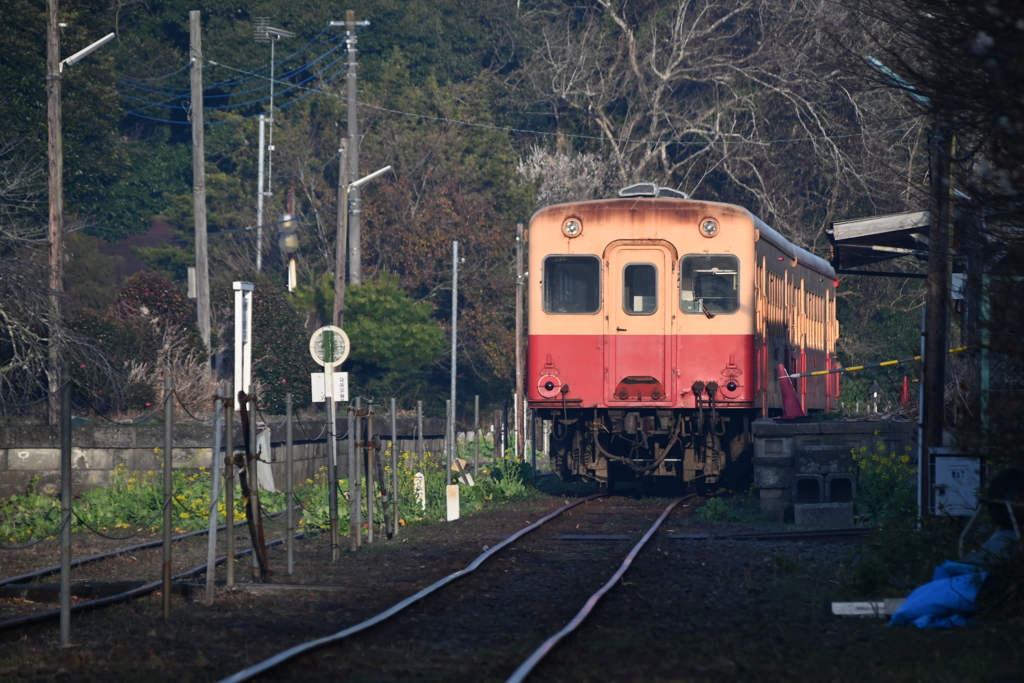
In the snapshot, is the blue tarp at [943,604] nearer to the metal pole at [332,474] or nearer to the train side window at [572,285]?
the metal pole at [332,474]

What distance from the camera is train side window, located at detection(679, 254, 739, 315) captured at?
16.1 m

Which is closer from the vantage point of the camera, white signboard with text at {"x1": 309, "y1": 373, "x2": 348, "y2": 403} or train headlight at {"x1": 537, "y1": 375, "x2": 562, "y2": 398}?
white signboard with text at {"x1": 309, "y1": 373, "x2": 348, "y2": 403}

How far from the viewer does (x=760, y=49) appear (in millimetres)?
39781

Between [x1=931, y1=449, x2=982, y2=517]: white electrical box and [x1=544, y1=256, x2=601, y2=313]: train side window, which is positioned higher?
[x1=544, y1=256, x2=601, y2=313]: train side window

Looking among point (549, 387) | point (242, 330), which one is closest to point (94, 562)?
point (242, 330)

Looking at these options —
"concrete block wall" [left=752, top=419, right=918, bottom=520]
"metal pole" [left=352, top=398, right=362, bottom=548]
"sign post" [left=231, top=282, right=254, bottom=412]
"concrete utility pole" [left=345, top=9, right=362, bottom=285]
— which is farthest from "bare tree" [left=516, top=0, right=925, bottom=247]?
"metal pole" [left=352, top=398, right=362, bottom=548]

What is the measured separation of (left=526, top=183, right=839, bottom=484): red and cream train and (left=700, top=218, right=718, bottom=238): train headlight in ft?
0.04

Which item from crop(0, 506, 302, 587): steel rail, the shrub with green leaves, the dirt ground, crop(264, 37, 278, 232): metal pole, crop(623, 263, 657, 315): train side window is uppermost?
crop(264, 37, 278, 232): metal pole

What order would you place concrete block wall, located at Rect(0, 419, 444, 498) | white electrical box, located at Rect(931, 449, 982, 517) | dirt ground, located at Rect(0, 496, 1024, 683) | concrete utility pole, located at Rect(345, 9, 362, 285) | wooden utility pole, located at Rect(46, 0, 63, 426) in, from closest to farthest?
dirt ground, located at Rect(0, 496, 1024, 683) → white electrical box, located at Rect(931, 449, 982, 517) → concrete block wall, located at Rect(0, 419, 444, 498) → wooden utility pole, located at Rect(46, 0, 63, 426) → concrete utility pole, located at Rect(345, 9, 362, 285)

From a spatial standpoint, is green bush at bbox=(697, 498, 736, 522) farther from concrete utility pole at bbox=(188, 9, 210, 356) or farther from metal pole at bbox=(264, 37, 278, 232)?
metal pole at bbox=(264, 37, 278, 232)

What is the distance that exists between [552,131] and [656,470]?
3039cm

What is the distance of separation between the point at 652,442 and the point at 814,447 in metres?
3.26

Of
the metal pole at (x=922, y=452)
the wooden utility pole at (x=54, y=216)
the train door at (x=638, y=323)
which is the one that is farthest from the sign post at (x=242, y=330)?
the metal pole at (x=922, y=452)

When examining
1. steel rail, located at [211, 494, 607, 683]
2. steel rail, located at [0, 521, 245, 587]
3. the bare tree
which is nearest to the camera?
steel rail, located at [211, 494, 607, 683]
